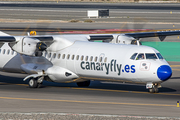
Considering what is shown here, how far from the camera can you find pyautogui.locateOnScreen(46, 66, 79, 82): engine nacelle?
24828 mm

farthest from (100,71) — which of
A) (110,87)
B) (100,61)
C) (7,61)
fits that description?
(7,61)

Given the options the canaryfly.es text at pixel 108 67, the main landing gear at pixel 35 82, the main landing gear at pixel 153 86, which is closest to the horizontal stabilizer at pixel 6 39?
the main landing gear at pixel 35 82

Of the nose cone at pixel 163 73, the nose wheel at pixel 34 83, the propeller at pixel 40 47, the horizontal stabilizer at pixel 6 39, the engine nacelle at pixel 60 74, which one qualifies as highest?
the horizontal stabilizer at pixel 6 39

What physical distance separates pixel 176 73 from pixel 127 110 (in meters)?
13.8

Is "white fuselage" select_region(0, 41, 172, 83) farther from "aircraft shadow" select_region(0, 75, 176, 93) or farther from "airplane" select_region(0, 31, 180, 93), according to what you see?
"aircraft shadow" select_region(0, 75, 176, 93)

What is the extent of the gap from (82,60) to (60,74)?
1845 millimetres

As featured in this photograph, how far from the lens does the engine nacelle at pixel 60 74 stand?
81.5ft

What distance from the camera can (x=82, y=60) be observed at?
24.3 meters

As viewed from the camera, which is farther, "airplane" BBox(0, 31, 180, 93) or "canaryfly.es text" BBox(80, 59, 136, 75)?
"canaryfly.es text" BBox(80, 59, 136, 75)

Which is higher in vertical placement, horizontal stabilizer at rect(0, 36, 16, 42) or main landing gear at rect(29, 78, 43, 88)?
horizontal stabilizer at rect(0, 36, 16, 42)

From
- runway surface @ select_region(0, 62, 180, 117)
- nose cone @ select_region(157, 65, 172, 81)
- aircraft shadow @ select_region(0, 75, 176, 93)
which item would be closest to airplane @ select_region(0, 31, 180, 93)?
nose cone @ select_region(157, 65, 172, 81)

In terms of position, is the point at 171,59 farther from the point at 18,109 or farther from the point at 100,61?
the point at 18,109

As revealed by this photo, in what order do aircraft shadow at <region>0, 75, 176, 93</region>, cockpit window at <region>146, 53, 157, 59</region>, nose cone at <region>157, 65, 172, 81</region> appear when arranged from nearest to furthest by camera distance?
1. nose cone at <region>157, 65, 172, 81</region>
2. cockpit window at <region>146, 53, 157, 59</region>
3. aircraft shadow at <region>0, 75, 176, 93</region>

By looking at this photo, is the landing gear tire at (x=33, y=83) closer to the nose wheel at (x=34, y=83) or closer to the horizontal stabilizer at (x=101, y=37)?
the nose wheel at (x=34, y=83)
